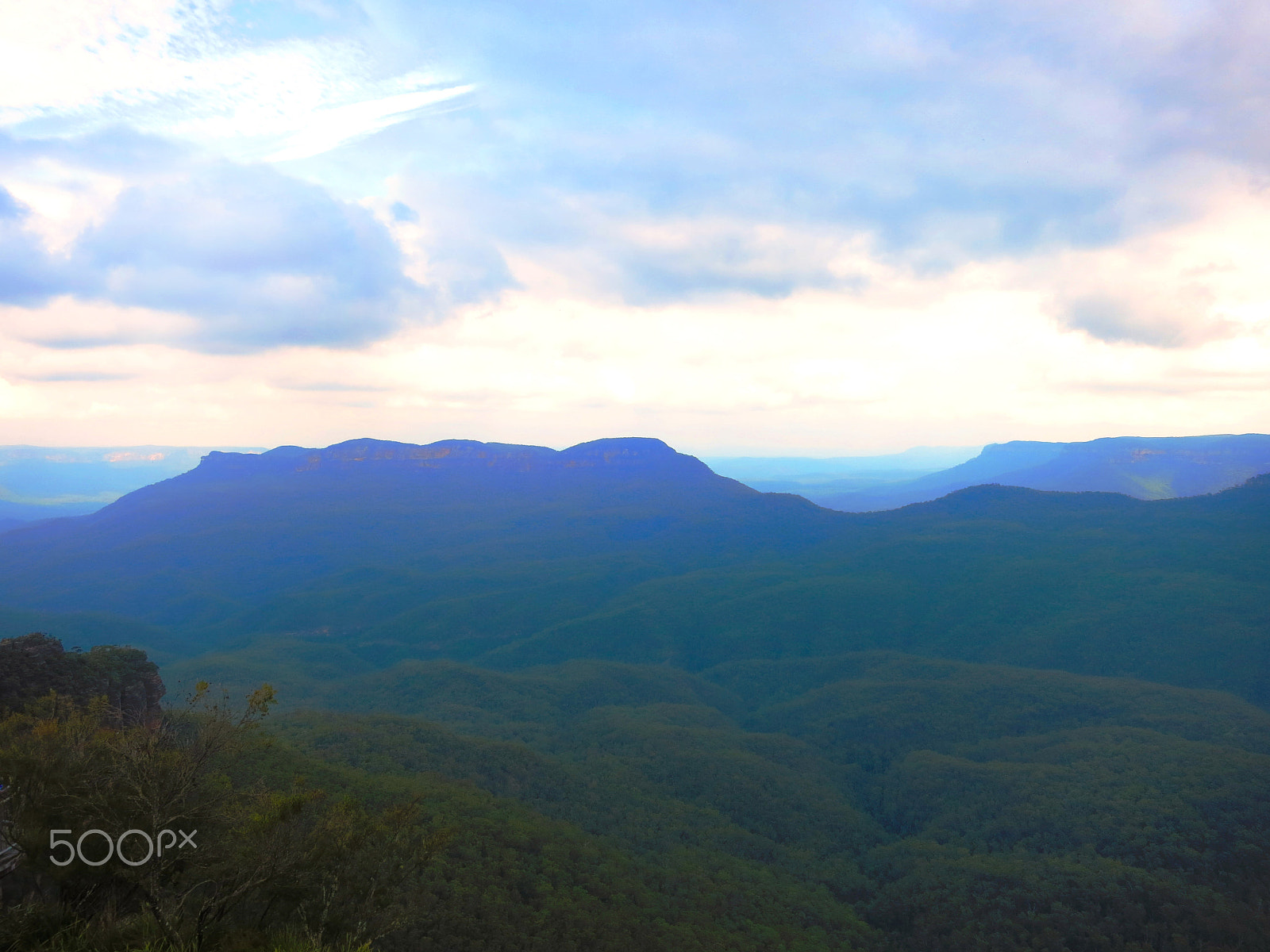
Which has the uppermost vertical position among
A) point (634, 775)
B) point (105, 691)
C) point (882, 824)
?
point (105, 691)

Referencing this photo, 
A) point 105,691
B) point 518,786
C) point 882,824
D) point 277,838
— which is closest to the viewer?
point 277,838

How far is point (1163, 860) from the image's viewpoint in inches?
1953

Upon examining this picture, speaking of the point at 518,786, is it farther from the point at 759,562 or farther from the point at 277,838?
the point at 759,562

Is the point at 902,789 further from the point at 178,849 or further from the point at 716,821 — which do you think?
the point at 178,849

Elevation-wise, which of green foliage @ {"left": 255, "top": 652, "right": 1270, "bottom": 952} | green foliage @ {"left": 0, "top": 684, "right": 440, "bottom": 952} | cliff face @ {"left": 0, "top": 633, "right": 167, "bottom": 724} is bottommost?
green foliage @ {"left": 255, "top": 652, "right": 1270, "bottom": 952}

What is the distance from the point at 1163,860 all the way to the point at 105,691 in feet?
281

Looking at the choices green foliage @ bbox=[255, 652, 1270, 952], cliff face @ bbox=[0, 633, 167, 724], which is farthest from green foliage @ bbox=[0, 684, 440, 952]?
cliff face @ bbox=[0, 633, 167, 724]

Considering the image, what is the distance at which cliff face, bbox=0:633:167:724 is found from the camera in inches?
1975

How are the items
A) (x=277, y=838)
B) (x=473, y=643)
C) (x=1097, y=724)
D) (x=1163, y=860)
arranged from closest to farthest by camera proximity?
(x=277, y=838) → (x=1163, y=860) → (x=1097, y=724) → (x=473, y=643)

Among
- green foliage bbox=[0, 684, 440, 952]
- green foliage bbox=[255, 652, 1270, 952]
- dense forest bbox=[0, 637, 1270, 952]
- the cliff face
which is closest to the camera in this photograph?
green foliage bbox=[0, 684, 440, 952]

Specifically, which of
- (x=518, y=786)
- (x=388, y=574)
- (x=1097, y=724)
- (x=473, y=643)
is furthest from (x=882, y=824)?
(x=388, y=574)

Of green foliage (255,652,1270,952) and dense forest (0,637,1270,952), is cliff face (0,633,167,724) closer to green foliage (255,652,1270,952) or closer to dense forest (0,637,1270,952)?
dense forest (0,637,1270,952)

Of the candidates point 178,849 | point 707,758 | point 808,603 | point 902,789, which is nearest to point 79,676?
point 178,849

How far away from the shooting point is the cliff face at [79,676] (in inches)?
1975
